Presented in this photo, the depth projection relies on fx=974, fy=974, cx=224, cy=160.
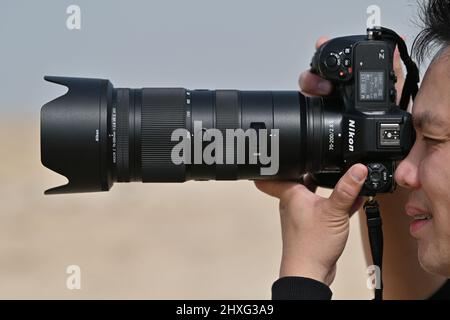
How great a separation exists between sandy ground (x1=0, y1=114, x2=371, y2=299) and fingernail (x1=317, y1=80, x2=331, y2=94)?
3.04 meters

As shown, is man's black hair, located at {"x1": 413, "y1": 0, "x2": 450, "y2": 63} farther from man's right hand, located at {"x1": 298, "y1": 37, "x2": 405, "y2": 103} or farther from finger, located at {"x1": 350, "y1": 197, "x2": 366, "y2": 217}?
finger, located at {"x1": 350, "y1": 197, "x2": 366, "y2": 217}

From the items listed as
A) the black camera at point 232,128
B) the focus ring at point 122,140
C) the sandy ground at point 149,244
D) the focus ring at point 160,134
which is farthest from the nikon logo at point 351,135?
the sandy ground at point 149,244

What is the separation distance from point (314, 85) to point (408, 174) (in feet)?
1.45

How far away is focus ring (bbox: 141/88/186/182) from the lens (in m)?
2.51

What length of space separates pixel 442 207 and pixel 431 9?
50 centimetres

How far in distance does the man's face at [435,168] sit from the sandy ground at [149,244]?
10.8 feet

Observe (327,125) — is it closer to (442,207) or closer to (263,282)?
(442,207)

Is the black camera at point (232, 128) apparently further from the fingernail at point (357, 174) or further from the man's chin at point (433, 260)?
the man's chin at point (433, 260)

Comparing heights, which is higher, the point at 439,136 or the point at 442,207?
the point at 439,136

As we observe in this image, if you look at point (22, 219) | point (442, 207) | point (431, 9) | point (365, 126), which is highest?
point (431, 9)

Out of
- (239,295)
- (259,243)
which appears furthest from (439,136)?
(259,243)

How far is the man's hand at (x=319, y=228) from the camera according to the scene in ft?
7.97

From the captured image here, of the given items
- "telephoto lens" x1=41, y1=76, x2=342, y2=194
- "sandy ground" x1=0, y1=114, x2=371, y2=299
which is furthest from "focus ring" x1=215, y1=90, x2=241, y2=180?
"sandy ground" x1=0, y1=114, x2=371, y2=299

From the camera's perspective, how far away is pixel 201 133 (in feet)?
8.21
